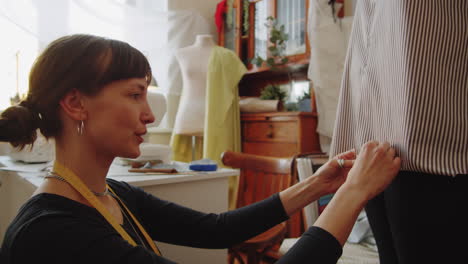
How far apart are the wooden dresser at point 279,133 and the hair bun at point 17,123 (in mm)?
1597

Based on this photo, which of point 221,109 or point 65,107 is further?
point 221,109

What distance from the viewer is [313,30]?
2014 millimetres

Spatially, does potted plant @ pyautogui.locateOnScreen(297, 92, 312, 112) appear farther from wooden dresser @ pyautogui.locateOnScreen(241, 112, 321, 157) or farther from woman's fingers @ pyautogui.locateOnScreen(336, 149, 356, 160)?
woman's fingers @ pyautogui.locateOnScreen(336, 149, 356, 160)

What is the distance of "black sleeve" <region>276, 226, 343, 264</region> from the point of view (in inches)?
18.8

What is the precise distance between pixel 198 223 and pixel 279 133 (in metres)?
1.39

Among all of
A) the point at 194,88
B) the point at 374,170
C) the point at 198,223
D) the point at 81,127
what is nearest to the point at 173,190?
the point at 198,223

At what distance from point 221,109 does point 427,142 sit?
5.76 ft

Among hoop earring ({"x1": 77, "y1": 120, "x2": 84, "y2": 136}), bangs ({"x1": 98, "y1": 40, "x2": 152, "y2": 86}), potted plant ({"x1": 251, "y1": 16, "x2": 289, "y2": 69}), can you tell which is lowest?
hoop earring ({"x1": 77, "y1": 120, "x2": 84, "y2": 136})

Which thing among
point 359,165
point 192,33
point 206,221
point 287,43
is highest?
point 192,33

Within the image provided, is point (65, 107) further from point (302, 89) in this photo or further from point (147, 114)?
point (302, 89)

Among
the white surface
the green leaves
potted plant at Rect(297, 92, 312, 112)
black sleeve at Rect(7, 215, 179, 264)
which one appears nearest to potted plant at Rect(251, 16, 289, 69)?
the green leaves

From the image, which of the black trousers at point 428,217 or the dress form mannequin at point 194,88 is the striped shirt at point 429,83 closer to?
the black trousers at point 428,217

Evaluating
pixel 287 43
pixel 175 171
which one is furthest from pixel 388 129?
pixel 287 43

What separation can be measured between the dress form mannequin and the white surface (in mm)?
1005
